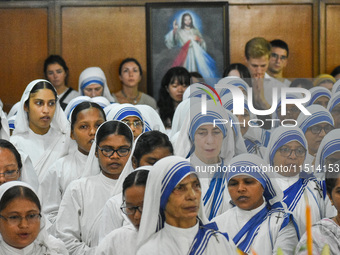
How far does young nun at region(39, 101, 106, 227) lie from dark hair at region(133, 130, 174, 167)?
0.52 metres

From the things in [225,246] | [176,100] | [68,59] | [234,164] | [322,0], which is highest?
[322,0]

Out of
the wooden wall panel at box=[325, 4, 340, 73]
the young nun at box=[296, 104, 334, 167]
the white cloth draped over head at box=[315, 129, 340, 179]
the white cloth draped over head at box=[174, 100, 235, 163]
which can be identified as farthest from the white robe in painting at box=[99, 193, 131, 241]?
the wooden wall panel at box=[325, 4, 340, 73]

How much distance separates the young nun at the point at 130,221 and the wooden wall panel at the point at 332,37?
21.5ft

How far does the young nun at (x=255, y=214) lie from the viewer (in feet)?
14.0

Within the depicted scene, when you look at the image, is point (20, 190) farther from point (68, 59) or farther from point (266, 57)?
point (68, 59)

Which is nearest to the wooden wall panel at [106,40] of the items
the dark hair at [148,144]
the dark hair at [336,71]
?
the dark hair at [336,71]

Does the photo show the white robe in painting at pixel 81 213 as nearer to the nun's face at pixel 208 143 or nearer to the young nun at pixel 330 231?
the nun's face at pixel 208 143

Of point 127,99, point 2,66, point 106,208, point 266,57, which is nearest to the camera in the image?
point 106,208

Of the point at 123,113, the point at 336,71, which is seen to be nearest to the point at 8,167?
the point at 123,113

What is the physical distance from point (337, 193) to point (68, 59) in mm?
6296

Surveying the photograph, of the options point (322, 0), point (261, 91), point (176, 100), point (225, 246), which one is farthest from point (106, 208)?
point (322, 0)

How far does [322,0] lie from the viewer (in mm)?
10078

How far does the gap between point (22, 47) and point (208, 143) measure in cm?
536

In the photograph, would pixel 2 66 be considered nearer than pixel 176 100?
No
